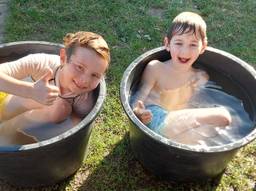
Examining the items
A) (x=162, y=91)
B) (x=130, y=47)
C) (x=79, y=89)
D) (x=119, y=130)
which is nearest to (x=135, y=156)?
(x=119, y=130)

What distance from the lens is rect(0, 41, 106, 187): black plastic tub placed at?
6.92ft

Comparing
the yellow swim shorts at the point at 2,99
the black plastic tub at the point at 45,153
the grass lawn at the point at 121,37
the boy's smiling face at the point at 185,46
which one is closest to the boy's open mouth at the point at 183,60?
the boy's smiling face at the point at 185,46

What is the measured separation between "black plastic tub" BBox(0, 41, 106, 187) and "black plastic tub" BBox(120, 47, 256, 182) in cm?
28

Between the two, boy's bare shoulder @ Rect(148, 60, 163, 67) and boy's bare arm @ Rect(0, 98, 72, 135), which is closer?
boy's bare arm @ Rect(0, 98, 72, 135)

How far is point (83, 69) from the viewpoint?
2.26 metres

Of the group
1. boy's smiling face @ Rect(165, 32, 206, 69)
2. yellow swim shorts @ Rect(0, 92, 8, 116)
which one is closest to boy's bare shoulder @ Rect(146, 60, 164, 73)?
boy's smiling face @ Rect(165, 32, 206, 69)

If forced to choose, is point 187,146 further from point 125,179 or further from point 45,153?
point 45,153

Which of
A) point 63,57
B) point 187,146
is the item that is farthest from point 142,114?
point 63,57

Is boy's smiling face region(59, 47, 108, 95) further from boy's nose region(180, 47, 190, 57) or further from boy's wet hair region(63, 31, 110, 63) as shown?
boy's nose region(180, 47, 190, 57)

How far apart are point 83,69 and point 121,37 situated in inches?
56.9

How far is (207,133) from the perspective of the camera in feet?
8.95

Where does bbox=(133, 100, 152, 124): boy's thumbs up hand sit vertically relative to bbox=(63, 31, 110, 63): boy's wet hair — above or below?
below

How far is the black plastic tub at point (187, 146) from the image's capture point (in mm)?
2225

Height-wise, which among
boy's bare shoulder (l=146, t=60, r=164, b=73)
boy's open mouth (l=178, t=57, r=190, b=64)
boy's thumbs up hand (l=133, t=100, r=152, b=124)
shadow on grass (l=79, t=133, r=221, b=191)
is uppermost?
boy's open mouth (l=178, t=57, r=190, b=64)
